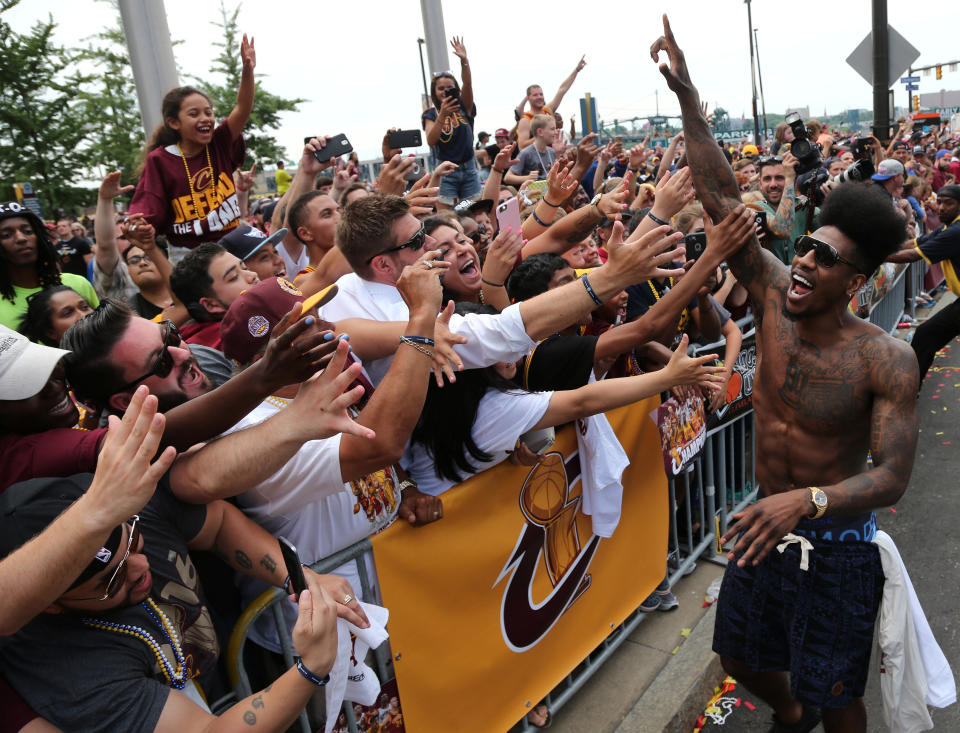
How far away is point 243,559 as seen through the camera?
2104 millimetres

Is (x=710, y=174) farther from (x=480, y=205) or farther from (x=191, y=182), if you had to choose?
(x=191, y=182)

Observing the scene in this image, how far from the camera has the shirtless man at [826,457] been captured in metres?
2.70

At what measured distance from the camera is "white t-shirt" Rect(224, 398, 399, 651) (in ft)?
7.22

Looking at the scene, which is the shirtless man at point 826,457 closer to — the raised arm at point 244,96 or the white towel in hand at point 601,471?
the white towel in hand at point 601,471

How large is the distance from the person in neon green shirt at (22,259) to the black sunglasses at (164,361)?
214cm

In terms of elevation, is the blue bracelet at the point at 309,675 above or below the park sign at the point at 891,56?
below

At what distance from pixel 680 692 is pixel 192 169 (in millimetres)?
4332

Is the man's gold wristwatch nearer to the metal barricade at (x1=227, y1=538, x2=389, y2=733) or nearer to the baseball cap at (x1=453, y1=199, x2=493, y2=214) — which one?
the metal barricade at (x1=227, y1=538, x2=389, y2=733)

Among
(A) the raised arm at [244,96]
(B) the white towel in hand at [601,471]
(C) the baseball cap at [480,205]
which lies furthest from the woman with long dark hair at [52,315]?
(C) the baseball cap at [480,205]

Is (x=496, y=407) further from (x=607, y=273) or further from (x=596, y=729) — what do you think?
(x=596, y=729)

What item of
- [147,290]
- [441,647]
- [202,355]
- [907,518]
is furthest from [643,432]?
[147,290]

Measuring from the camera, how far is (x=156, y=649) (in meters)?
1.71

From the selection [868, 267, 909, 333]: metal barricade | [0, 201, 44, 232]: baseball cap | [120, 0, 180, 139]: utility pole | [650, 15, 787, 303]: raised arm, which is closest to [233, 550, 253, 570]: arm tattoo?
[650, 15, 787, 303]: raised arm

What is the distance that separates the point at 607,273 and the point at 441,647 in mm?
1612
